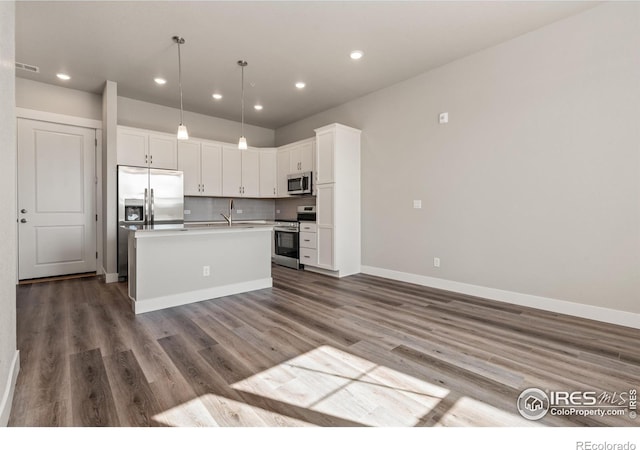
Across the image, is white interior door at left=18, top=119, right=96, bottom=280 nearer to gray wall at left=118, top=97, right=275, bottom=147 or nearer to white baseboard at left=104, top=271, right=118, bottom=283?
gray wall at left=118, top=97, right=275, bottom=147

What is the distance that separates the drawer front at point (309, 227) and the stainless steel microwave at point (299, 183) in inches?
25.2

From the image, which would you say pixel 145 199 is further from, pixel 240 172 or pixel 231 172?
pixel 240 172

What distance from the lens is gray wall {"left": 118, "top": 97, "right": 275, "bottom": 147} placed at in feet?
17.5

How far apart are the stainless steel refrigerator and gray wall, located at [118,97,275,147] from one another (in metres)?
1.14

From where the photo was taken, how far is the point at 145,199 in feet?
16.1

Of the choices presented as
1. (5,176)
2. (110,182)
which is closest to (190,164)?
(110,182)

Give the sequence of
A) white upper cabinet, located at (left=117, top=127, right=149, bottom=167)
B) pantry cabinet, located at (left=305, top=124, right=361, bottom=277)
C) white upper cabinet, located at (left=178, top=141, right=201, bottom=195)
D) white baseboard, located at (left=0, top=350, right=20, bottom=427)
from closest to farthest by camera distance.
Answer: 1. white baseboard, located at (left=0, top=350, right=20, bottom=427)
2. white upper cabinet, located at (left=117, top=127, right=149, bottom=167)
3. pantry cabinet, located at (left=305, top=124, right=361, bottom=277)
4. white upper cabinet, located at (left=178, top=141, right=201, bottom=195)

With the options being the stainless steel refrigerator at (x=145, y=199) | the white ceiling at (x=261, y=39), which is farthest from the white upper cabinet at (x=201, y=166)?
the white ceiling at (x=261, y=39)

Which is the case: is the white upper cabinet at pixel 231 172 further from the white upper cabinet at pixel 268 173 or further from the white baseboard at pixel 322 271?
the white baseboard at pixel 322 271

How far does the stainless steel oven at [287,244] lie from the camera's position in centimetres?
570

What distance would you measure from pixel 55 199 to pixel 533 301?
6.75 meters

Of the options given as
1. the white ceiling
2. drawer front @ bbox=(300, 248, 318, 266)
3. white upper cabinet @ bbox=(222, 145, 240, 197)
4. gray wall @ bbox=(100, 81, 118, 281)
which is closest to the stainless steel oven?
drawer front @ bbox=(300, 248, 318, 266)

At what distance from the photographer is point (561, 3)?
288 cm
